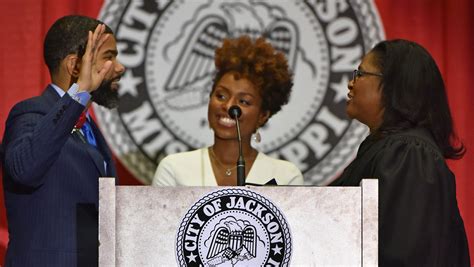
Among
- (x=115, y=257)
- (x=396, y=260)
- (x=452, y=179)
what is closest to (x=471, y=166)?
(x=452, y=179)

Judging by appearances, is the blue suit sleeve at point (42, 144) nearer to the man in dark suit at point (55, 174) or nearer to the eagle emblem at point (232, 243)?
the man in dark suit at point (55, 174)

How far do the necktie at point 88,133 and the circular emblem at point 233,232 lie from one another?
0.84 metres

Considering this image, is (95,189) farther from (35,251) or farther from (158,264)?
(158,264)

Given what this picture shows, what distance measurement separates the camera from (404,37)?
147 inches

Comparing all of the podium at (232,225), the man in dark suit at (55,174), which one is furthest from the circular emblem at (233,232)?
the man in dark suit at (55,174)

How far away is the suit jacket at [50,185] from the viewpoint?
239cm

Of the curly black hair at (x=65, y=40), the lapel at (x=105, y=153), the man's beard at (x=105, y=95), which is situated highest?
the curly black hair at (x=65, y=40)

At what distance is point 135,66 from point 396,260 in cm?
177

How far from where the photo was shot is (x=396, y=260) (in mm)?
2273

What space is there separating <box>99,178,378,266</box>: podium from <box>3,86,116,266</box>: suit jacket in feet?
1.08

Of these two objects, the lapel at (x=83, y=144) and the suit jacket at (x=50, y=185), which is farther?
the lapel at (x=83, y=144)

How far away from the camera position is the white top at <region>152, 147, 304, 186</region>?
11.5ft

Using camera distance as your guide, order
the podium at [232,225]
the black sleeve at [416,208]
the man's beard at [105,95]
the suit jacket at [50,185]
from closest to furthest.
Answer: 1. the podium at [232,225]
2. the black sleeve at [416,208]
3. the suit jacket at [50,185]
4. the man's beard at [105,95]

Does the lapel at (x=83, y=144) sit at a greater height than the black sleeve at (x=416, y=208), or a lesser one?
greater
